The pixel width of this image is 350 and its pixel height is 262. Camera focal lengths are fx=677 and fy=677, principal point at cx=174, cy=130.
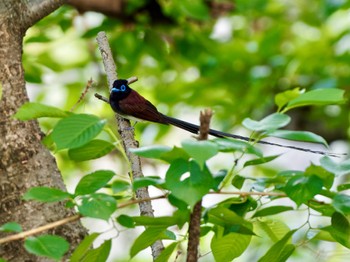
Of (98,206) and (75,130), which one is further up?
(75,130)

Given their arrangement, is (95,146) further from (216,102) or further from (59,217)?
(216,102)

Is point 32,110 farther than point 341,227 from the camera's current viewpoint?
No

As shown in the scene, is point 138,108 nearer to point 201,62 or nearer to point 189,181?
point 189,181

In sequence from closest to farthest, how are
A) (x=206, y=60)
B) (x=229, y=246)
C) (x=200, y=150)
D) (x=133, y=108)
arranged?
(x=200, y=150), (x=229, y=246), (x=133, y=108), (x=206, y=60)

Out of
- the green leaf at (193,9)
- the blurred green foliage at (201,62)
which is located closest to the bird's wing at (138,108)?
the blurred green foliage at (201,62)

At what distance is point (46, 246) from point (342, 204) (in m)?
0.53

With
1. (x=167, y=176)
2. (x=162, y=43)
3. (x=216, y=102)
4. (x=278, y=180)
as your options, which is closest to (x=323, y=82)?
(x=216, y=102)

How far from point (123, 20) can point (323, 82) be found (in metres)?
1.09

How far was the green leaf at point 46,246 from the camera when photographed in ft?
3.53

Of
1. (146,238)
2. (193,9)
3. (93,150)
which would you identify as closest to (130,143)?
(93,150)

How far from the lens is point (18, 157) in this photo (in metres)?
1.57

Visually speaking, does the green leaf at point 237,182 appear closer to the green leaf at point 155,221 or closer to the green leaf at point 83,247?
the green leaf at point 155,221

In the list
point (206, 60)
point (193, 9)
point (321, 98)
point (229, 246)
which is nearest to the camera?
point (321, 98)

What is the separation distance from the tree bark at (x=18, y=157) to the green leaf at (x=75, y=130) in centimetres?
45
